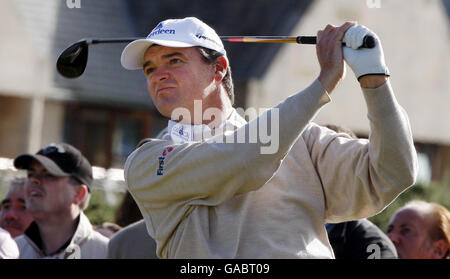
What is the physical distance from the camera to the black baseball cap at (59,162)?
222 inches

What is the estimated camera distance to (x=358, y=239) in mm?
4922

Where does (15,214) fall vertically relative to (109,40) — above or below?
below

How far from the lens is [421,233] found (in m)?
5.45

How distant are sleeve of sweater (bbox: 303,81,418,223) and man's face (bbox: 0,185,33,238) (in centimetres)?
351

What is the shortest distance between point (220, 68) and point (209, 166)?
25.1 inches

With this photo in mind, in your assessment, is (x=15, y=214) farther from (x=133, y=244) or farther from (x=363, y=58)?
(x=363, y=58)

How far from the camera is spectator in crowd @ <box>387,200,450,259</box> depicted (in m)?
5.42

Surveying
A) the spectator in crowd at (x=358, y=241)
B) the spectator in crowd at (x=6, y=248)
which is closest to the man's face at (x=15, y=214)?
the spectator in crowd at (x=6, y=248)

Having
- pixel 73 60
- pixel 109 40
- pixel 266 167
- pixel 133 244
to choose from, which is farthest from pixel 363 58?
pixel 133 244

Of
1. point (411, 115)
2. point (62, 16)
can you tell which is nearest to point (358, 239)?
point (62, 16)

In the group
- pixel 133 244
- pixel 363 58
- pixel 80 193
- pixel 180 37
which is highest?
pixel 180 37
